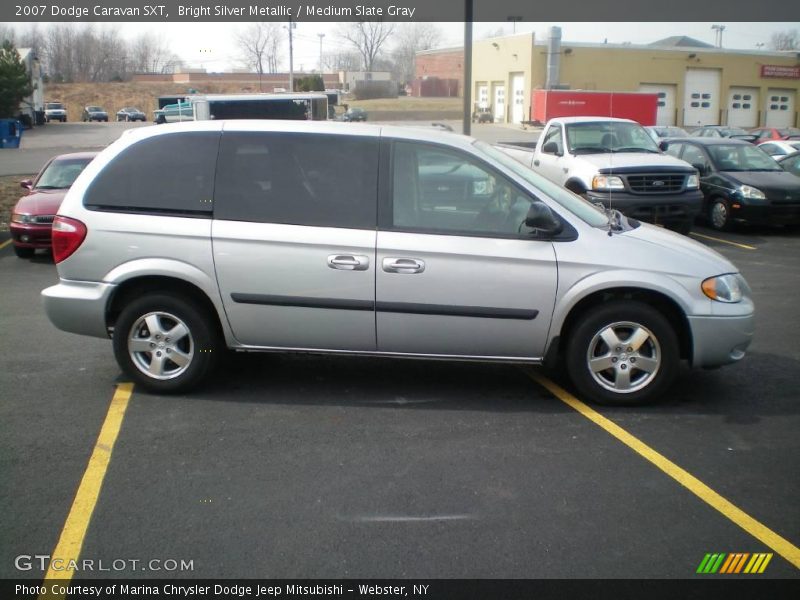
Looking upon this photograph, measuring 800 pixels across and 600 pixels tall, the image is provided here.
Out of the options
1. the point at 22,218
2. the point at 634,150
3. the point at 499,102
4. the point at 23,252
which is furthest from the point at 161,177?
the point at 499,102

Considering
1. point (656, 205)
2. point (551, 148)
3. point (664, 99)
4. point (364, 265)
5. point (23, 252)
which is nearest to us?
point (364, 265)

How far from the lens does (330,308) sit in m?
5.32

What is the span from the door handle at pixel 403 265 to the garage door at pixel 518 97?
47032 millimetres

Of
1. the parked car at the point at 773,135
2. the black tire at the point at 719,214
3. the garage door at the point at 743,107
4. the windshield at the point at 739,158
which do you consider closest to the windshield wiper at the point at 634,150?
the black tire at the point at 719,214

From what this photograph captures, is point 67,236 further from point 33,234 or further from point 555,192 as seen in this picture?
point 33,234

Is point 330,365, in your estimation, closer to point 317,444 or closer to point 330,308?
point 330,308

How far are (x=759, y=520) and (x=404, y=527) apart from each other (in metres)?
1.76

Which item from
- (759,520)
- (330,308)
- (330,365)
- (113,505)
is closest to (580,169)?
(330,365)

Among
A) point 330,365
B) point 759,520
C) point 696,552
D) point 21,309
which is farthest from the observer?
point 21,309

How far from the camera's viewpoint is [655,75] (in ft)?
171

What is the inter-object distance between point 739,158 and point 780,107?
4641cm

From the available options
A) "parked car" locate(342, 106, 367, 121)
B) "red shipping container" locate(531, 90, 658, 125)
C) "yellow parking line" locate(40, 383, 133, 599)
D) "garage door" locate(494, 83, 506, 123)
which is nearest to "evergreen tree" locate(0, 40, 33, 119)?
"garage door" locate(494, 83, 506, 123)

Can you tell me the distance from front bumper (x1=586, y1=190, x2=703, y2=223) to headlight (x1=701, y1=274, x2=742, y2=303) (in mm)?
6469

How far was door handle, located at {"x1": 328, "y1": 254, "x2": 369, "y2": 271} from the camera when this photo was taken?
5.23m
